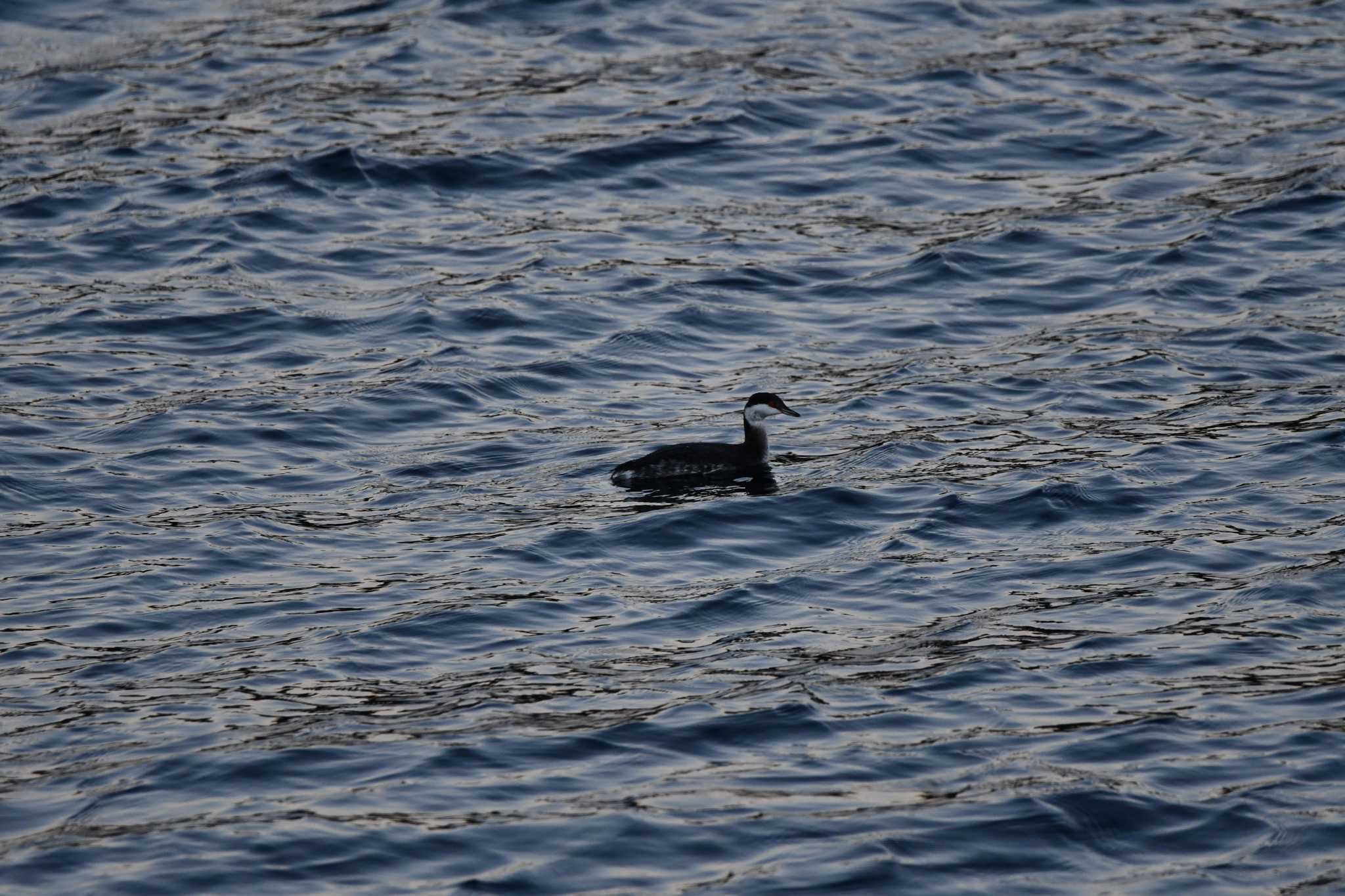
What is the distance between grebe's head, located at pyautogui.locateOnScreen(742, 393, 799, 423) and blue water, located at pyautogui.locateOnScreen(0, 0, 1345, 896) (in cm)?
50

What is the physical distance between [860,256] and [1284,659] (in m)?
10.0

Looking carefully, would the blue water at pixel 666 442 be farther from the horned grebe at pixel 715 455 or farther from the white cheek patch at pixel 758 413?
the white cheek patch at pixel 758 413

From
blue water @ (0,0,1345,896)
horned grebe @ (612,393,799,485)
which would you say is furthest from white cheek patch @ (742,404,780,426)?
blue water @ (0,0,1345,896)

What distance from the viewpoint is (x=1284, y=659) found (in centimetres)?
1122

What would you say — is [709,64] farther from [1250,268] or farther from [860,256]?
[1250,268]

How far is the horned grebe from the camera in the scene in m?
14.7

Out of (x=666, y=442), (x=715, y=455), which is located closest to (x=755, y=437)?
(x=715, y=455)

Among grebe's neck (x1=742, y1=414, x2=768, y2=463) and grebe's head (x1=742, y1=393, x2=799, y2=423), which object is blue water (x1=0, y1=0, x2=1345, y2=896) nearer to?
grebe's neck (x1=742, y1=414, x2=768, y2=463)

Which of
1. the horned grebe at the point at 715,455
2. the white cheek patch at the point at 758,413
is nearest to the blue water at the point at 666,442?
the horned grebe at the point at 715,455

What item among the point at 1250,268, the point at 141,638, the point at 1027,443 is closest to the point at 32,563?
the point at 141,638

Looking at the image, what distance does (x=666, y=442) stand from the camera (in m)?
16.0

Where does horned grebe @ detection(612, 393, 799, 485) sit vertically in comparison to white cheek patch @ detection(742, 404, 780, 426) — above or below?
below

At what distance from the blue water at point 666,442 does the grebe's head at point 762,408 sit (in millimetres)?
497

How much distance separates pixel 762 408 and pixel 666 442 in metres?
0.98
